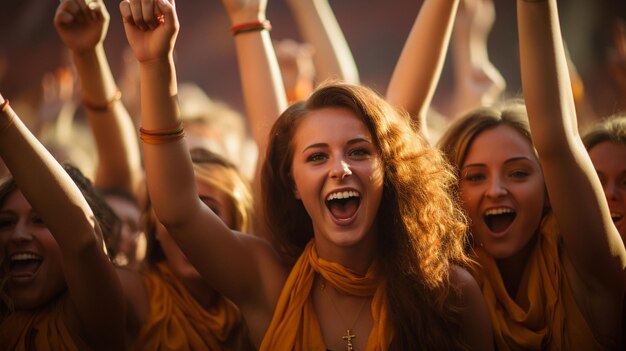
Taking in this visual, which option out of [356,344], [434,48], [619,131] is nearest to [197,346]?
[356,344]

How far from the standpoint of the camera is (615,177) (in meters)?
2.65

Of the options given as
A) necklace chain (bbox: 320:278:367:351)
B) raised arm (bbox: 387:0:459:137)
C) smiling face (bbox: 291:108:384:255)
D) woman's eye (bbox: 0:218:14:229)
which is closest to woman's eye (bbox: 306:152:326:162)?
smiling face (bbox: 291:108:384:255)

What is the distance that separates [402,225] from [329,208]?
25 cm

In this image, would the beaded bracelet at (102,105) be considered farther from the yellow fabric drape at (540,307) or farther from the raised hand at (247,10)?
the yellow fabric drape at (540,307)

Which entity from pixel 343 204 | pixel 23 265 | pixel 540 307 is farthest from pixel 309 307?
pixel 23 265

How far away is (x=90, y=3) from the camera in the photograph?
2410mm

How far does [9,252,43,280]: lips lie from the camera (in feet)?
7.61

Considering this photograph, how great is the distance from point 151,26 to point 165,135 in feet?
1.03

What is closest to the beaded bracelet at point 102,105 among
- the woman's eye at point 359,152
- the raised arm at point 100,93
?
the raised arm at point 100,93

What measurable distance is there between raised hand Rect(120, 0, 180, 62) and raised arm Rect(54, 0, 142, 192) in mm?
513

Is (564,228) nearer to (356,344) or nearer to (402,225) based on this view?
(402,225)

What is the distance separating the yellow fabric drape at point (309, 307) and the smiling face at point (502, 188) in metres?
0.51

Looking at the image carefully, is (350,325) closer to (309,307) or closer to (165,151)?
(309,307)

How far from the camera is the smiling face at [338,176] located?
2158 mm
